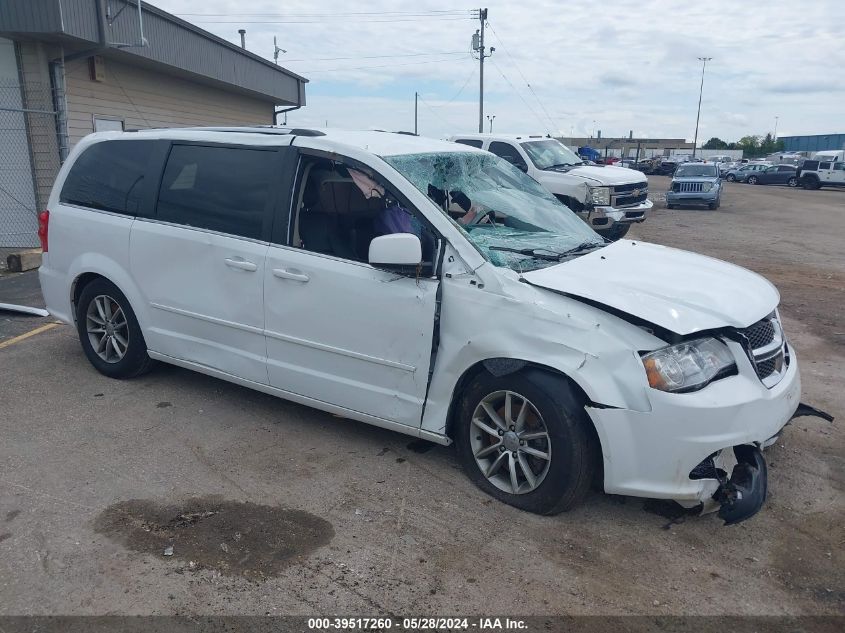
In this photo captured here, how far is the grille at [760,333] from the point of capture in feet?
12.0

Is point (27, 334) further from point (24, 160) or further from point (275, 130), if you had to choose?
point (24, 160)

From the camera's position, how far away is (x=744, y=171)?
167ft

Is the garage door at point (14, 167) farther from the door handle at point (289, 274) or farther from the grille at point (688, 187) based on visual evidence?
the grille at point (688, 187)

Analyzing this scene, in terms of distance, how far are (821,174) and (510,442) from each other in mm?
45319

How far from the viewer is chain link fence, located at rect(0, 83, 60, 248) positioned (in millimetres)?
11578

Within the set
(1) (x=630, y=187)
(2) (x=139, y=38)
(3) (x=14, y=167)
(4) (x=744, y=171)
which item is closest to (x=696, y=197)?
(1) (x=630, y=187)

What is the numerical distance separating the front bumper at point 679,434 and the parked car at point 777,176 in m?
48.0

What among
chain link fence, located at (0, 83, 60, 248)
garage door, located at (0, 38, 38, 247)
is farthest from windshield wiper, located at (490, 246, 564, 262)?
Result: garage door, located at (0, 38, 38, 247)

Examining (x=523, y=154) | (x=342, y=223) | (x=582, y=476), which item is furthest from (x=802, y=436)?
(x=523, y=154)

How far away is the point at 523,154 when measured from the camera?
1316 centimetres

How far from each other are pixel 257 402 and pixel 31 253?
22.8 ft

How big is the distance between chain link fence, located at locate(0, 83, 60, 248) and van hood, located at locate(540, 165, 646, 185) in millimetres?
8558

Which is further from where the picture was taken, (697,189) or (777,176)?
(777,176)

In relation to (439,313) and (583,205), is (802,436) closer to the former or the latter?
(439,313)
